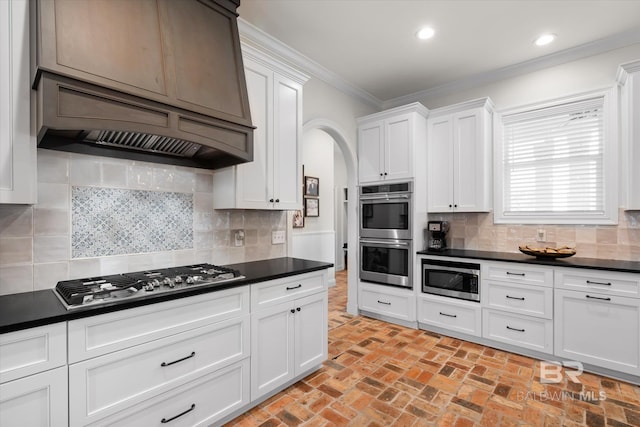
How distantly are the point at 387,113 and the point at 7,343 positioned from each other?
365 centimetres

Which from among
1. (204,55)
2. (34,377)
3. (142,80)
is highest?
(204,55)

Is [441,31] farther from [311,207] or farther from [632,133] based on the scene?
[311,207]

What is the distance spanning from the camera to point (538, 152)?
3.31 m

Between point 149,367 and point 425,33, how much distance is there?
3.28 m

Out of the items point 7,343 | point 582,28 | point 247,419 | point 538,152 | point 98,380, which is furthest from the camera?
point 538,152

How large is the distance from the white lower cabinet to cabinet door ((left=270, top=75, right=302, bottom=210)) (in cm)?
83

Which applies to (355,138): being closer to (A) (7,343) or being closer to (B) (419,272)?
(B) (419,272)

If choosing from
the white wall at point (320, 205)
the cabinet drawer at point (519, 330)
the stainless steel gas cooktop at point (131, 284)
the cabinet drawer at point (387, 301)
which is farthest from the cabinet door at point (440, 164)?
the stainless steel gas cooktop at point (131, 284)

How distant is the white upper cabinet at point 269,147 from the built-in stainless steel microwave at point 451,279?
5.72ft

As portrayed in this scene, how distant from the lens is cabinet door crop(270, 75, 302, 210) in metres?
2.53

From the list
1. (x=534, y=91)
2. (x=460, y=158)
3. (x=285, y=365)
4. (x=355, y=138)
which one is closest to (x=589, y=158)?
(x=534, y=91)

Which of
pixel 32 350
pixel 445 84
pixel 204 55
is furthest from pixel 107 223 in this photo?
pixel 445 84

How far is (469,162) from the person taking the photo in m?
3.43

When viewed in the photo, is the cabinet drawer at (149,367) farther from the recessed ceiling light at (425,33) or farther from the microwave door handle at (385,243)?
the recessed ceiling light at (425,33)
